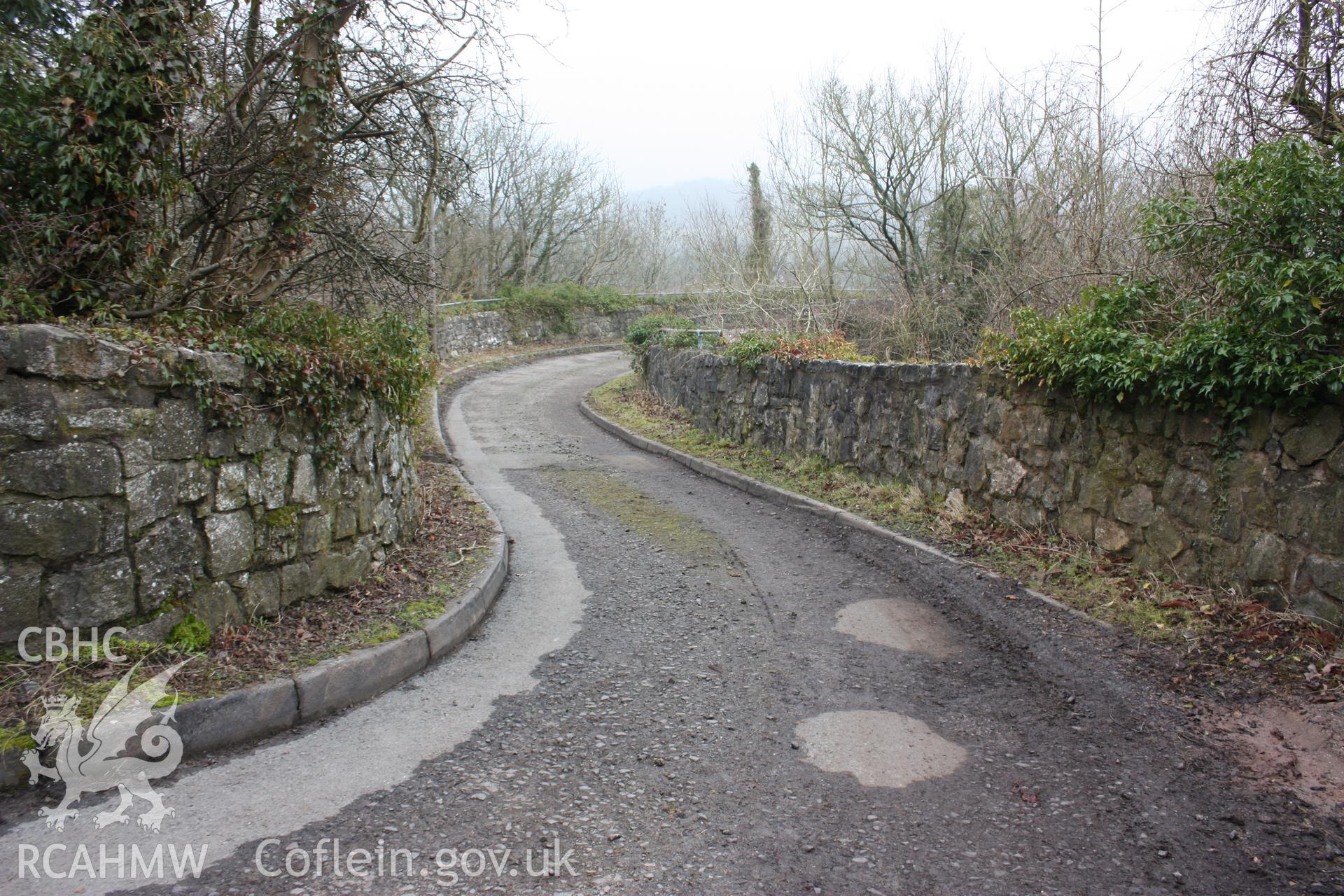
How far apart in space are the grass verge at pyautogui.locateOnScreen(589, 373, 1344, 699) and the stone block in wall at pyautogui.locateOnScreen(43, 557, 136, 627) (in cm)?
578

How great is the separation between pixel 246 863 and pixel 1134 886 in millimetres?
3267

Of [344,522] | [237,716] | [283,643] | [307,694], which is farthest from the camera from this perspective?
[344,522]

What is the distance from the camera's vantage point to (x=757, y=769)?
12.6ft

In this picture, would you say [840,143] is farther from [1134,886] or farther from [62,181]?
[1134,886]

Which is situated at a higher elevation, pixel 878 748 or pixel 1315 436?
pixel 1315 436

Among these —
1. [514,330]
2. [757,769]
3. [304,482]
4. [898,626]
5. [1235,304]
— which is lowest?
[898,626]

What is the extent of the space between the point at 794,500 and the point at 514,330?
830 inches

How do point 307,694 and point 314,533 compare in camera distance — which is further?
point 314,533

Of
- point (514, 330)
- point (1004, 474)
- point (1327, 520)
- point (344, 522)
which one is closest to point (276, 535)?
point (344, 522)

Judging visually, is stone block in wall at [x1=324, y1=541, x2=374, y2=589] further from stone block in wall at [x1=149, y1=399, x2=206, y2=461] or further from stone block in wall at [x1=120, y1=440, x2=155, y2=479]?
stone block in wall at [x1=120, y1=440, x2=155, y2=479]

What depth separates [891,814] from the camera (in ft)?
11.4

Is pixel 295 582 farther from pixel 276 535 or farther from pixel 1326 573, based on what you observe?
pixel 1326 573

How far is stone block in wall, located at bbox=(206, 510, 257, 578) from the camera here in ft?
14.8

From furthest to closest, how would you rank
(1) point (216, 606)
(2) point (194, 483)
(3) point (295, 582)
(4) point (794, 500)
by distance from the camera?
(4) point (794, 500) < (3) point (295, 582) < (1) point (216, 606) < (2) point (194, 483)
